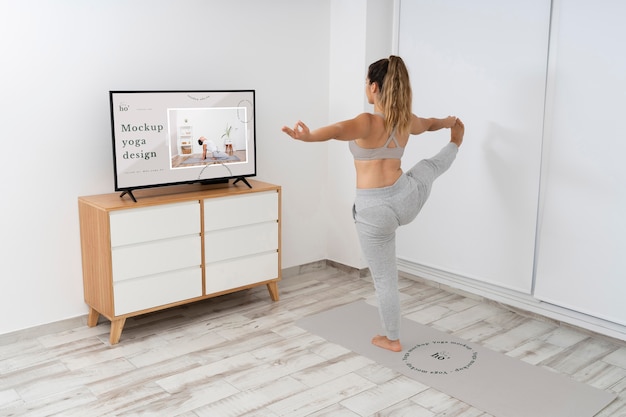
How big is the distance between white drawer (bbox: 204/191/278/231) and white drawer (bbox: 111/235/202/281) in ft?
0.51

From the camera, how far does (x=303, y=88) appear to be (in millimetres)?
4492

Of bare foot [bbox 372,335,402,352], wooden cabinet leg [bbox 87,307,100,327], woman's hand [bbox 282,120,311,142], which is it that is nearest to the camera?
woman's hand [bbox 282,120,311,142]

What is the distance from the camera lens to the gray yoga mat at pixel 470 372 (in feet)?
9.30

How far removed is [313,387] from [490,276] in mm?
1612

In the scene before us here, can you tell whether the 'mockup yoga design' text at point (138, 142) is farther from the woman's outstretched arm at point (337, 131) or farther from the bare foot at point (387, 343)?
the bare foot at point (387, 343)

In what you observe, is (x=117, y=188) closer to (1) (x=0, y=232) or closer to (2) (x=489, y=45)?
(1) (x=0, y=232)

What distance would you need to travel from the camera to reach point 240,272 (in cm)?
388

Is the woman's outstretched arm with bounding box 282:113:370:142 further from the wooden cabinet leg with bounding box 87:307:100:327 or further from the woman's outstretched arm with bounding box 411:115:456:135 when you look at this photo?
the wooden cabinet leg with bounding box 87:307:100:327

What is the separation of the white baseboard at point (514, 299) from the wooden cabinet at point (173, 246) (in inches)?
44.2

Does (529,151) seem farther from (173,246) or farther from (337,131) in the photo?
(173,246)

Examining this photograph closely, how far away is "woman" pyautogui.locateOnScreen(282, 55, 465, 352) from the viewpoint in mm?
2979

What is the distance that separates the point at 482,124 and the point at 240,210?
1584 millimetres

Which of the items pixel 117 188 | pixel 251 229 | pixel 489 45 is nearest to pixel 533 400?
pixel 251 229

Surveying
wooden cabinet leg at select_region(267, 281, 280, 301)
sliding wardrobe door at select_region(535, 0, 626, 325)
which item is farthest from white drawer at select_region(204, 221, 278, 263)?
sliding wardrobe door at select_region(535, 0, 626, 325)
